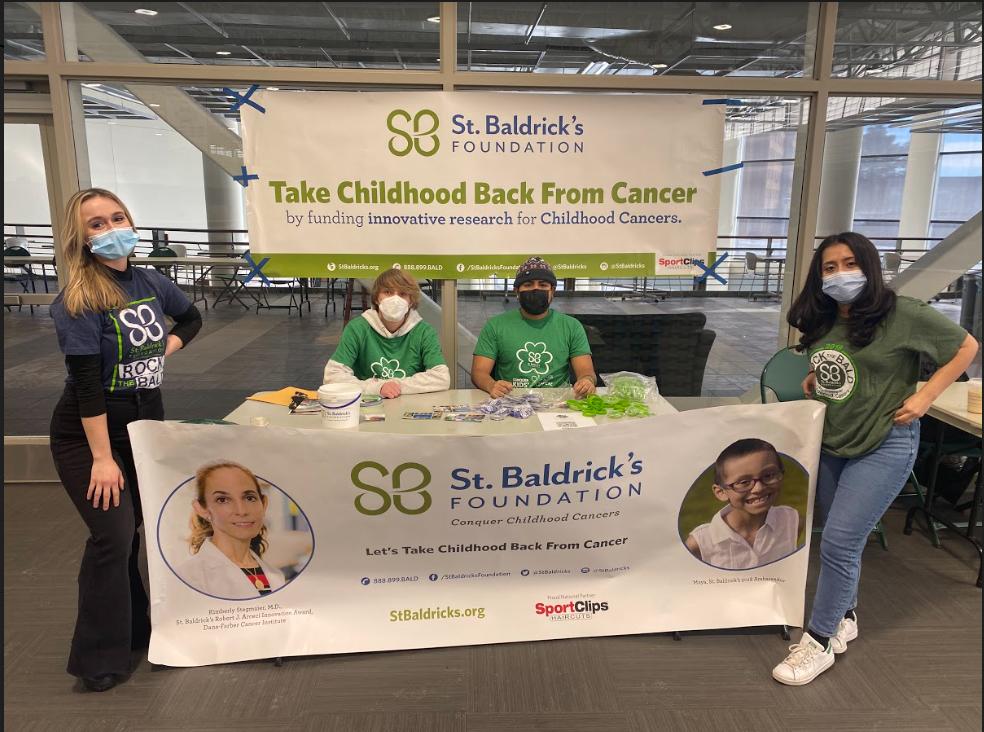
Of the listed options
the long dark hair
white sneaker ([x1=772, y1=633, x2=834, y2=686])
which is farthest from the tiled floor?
the long dark hair

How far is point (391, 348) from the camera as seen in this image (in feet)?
9.88

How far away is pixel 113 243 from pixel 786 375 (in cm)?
262

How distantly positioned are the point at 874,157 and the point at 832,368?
237 cm

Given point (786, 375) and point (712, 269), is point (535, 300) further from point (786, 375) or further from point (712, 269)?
point (712, 269)

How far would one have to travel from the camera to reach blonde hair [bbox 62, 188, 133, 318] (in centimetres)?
195

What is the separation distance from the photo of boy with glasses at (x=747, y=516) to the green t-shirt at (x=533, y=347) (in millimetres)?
1058

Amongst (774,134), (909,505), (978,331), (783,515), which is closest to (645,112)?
(774,134)

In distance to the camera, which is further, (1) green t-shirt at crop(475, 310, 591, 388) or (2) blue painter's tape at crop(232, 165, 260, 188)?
(2) blue painter's tape at crop(232, 165, 260, 188)

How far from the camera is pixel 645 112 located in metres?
3.53

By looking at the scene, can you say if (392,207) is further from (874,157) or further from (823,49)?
(874,157)

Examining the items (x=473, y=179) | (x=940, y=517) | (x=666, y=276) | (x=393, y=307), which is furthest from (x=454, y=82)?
(x=940, y=517)

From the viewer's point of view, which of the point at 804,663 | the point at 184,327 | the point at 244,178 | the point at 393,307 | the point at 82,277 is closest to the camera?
the point at 82,277

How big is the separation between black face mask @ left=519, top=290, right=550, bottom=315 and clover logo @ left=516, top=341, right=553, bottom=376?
6.4 inches

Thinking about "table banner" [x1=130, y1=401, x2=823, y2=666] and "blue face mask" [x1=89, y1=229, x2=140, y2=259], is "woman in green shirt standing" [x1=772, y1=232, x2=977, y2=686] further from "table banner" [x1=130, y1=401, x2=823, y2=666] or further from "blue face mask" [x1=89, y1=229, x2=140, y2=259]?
"blue face mask" [x1=89, y1=229, x2=140, y2=259]
